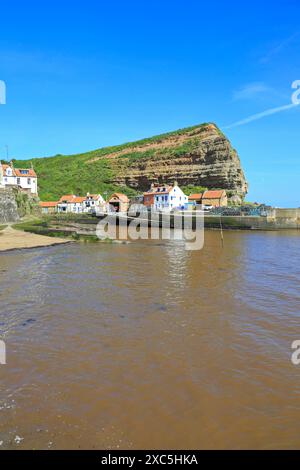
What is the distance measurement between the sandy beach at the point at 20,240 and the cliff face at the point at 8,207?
623 cm

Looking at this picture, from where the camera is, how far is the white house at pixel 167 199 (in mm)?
80750

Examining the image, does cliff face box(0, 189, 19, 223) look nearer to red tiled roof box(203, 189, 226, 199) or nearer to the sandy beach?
the sandy beach

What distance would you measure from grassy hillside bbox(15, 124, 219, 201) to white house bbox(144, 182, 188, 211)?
28641 mm

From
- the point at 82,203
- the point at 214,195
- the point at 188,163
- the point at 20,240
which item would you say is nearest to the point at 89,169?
the point at 82,203

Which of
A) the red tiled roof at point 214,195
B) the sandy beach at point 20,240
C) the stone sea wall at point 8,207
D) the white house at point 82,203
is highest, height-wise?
the red tiled roof at point 214,195

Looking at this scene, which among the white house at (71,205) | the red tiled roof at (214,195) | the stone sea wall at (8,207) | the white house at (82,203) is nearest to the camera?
the stone sea wall at (8,207)

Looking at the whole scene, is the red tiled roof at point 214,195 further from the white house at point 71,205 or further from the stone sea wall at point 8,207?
the stone sea wall at point 8,207

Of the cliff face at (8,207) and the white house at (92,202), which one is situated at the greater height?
the white house at (92,202)

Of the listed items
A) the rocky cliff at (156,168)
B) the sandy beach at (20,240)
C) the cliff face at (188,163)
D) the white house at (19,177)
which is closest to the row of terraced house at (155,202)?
the rocky cliff at (156,168)

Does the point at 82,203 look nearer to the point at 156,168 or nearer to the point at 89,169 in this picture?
the point at 156,168

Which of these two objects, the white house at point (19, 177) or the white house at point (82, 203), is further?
the white house at point (82, 203)

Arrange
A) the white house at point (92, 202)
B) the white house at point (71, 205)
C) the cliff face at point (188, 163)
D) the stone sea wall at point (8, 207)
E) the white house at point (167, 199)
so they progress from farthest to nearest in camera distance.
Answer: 1. the cliff face at point (188, 163)
2. the white house at point (71, 205)
3. the white house at point (92, 202)
4. the white house at point (167, 199)
5. the stone sea wall at point (8, 207)

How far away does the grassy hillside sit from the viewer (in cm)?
11531

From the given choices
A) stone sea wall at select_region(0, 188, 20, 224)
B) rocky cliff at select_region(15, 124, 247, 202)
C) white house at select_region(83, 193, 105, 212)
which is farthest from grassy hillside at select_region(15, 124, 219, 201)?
stone sea wall at select_region(0, 188, 20, 224)
